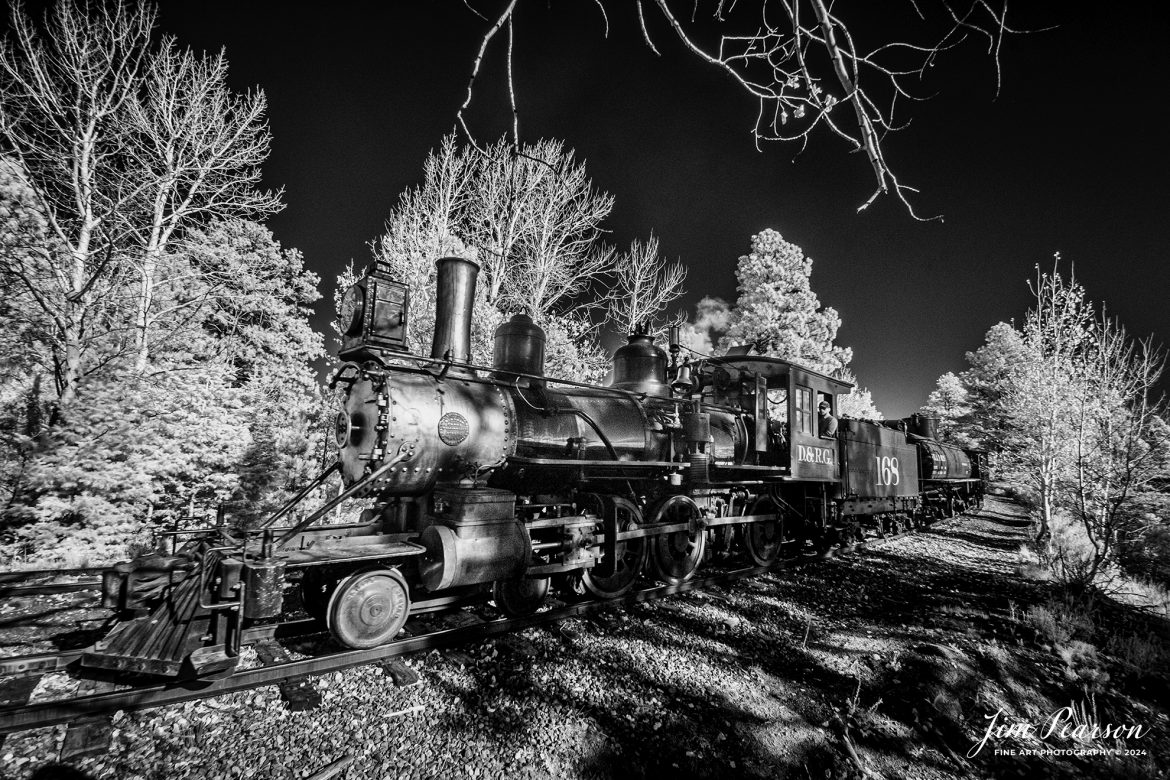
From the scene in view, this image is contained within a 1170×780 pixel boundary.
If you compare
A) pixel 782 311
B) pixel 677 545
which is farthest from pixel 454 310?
pixel 782 311

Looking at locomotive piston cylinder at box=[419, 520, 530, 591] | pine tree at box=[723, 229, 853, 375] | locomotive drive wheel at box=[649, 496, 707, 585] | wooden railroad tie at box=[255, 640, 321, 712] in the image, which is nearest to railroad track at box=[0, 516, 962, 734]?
wooden railroad tie at box=[255, 640, 321, 712]

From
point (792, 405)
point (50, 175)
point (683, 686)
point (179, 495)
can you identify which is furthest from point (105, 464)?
point (792, 405)

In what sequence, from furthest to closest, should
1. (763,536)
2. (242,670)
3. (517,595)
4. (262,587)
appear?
(763,536) → (517,595) → (242,670) → (262,587)

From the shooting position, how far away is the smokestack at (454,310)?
5.62 meters

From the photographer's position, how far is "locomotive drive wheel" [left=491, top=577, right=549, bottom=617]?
16.8ft

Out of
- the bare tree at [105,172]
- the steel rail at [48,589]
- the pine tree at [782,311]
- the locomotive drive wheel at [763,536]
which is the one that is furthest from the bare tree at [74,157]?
the pine tree at [782,311]

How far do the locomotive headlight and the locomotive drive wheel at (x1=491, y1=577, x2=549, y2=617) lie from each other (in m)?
2.89

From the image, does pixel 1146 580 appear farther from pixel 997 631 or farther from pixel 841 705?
pixel 841 705

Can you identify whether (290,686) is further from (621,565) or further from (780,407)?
(780,407)

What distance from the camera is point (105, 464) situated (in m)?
8.11

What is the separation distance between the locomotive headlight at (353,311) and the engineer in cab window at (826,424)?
813 centimetres

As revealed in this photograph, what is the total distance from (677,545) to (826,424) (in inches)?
176

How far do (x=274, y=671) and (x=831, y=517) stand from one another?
921 cm

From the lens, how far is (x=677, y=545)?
698 centimetres
